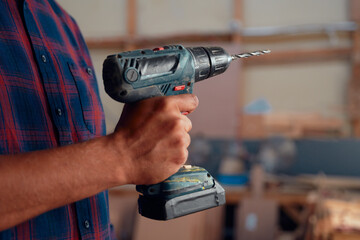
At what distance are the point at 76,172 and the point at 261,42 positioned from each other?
3811mm

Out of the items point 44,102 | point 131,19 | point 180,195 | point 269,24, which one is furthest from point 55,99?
point 131,19

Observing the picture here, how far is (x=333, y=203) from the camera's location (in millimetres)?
2504

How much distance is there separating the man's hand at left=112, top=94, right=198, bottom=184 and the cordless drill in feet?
0.25

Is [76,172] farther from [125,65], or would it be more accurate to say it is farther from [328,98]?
[328,98]

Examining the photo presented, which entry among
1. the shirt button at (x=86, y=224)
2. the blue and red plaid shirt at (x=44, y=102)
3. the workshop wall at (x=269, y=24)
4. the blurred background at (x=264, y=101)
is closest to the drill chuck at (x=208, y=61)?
the blue and red plaid shirt at (x=44, y=102)

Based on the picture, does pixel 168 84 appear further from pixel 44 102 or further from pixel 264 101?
pixel 264 101

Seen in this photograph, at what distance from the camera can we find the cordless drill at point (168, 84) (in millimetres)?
715

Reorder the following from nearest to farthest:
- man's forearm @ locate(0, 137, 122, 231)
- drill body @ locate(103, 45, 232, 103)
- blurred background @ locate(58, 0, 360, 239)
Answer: man's forearm @ locate(0, 137, 122, 231) < drill body @ locate(103, 45, 232, 103) < blurred background @ locate(58, 0, 360, 239)

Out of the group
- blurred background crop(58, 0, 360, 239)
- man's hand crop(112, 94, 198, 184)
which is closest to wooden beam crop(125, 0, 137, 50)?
blurred background crop(58, 0, 360, 239)

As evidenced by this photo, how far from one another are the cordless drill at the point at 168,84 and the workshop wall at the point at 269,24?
319cm

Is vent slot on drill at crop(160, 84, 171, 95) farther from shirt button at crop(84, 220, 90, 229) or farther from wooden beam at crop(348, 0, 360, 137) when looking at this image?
wooden beam at crop(348, 0, 360, 137)

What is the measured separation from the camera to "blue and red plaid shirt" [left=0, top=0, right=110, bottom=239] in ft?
2.35

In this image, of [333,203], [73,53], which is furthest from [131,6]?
[73,53]

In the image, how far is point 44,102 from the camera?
2.58 feet
